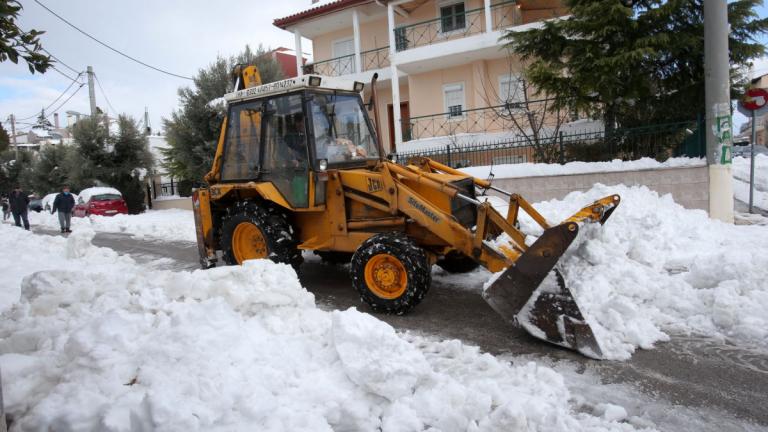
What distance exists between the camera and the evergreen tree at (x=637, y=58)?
33.1ft

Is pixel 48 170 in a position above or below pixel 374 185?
above

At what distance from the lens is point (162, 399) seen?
2.71 m

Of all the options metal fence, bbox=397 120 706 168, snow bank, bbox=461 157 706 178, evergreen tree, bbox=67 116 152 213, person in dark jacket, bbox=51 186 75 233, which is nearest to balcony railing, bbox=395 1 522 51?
metal fence, bbox=397 120 706 168

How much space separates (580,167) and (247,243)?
7.04 metres

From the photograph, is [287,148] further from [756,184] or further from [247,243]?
[756,184]

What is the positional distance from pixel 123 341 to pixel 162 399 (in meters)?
0.76

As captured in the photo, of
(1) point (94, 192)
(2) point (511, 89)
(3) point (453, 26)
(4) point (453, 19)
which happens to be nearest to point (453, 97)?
(2) point (511, 89)

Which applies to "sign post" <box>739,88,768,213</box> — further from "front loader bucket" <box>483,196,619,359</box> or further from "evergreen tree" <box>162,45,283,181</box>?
"evergreen tree" <box>162,45,283,181</box>

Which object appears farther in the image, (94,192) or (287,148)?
(94,192)

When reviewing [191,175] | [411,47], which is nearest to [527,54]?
[411,47]

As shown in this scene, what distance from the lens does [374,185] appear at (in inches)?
226

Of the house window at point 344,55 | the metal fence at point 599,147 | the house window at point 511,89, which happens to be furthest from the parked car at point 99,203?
the house window at point 511,89

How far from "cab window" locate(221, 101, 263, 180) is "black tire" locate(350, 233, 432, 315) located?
2130mm

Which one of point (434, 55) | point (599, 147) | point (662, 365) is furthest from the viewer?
point (434, 55)
